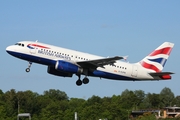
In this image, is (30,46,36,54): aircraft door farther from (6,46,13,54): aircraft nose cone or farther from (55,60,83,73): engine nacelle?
(55,60,83,73): engine nacelle

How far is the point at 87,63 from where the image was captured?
3044 inches

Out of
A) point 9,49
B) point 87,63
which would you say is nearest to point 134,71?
point 87,63

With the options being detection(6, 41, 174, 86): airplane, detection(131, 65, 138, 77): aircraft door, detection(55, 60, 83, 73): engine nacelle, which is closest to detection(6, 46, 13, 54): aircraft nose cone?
detection(6, 41, 174, 86): airplane

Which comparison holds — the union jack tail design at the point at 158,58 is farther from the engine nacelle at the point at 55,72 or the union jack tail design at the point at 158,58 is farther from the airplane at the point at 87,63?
the engine nacelle at the point at 55,72

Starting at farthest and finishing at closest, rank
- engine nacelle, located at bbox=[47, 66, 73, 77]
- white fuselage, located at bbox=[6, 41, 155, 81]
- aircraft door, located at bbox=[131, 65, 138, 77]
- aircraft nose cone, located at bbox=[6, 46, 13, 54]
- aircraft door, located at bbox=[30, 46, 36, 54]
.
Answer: aircraft door, located at bbox=[131, 65, 138, 77] → engine nacelle, located at bbox=[47, 66, 73, 77] → aircraft nose cone, located at bbox=[6, 46, 13, 54] → white fuselage, located at bbox=[6, 41, 155, 81] → aircraft door, located at bbox=[30, 46, 36, 54]

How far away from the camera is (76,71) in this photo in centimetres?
7712

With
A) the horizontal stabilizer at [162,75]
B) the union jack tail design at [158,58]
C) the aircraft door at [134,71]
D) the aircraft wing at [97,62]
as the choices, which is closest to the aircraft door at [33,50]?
the aircraft wing at [97,62]

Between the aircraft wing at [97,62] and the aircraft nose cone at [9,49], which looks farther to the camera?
the aircraft nose cone at [9,49]

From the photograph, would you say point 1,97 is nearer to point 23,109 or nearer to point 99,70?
point 23,109

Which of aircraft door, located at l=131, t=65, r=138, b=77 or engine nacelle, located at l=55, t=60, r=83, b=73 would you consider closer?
engine nacelle, located at l=55, t=60, r=83, b=73

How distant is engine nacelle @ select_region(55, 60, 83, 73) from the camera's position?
7519 centimetres

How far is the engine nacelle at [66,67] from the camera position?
2960 inches

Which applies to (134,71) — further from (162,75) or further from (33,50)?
(33,50)

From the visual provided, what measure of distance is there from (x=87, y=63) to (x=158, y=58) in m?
12.6
